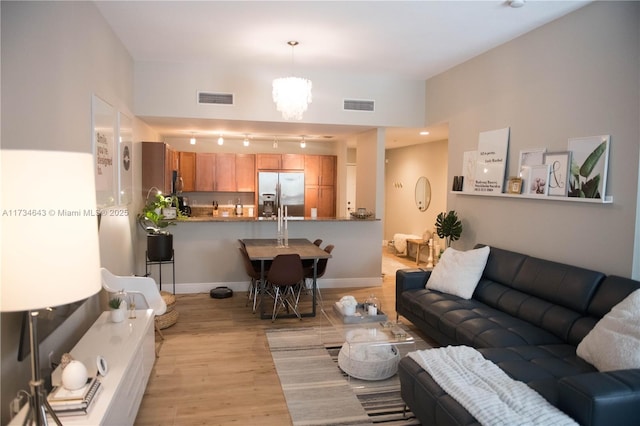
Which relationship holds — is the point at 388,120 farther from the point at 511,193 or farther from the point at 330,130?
the point at 511,193

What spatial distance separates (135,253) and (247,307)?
1.66 m

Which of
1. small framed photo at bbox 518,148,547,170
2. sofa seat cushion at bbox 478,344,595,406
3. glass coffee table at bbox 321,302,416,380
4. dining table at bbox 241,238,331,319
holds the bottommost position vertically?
glass coffee table at bbox 321,302,416,380

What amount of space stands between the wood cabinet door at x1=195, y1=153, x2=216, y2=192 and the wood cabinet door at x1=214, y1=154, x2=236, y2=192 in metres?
0.10

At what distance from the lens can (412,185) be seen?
9.79 metres

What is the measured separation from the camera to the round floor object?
5980mm

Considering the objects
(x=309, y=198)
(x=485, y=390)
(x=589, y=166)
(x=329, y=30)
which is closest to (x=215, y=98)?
(x=329, y=30)

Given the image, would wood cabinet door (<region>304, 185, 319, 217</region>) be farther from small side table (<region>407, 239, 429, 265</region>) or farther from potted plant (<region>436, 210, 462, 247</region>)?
potted plant (<region>436, 210, 462, 247</region>)

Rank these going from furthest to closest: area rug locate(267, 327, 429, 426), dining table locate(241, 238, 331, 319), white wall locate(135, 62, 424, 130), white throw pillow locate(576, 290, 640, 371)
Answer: white wall locate(135, 62, 424, 130) < dining table locate(241, 238, 331, 319) < area rug locate(267, 327, 429, 426) < white throw pillow locate(576, 290, 640, 371)

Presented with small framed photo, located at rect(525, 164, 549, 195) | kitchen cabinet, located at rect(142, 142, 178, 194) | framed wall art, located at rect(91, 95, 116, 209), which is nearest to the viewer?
framed wall art, located at rect(91, 95, 116, 209)

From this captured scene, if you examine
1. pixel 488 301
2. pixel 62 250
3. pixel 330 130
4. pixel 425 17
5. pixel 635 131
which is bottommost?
pixel 488 301

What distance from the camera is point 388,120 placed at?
6.39m

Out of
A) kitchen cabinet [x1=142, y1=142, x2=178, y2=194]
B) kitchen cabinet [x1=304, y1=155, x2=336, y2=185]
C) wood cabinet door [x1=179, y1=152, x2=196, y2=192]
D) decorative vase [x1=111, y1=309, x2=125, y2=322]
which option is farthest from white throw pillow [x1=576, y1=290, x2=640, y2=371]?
wood cabinet door [x1=179, y1=152, x2=196, y2=192]

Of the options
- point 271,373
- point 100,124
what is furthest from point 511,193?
point 100,124

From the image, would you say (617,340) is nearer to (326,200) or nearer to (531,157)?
(531,157)
